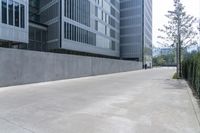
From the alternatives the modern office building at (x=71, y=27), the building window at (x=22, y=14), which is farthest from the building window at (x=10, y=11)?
the building window at (x=22, y=14)

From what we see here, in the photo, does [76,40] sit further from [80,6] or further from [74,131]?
[74,131]

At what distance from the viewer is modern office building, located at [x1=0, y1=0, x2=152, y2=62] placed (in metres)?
30.9

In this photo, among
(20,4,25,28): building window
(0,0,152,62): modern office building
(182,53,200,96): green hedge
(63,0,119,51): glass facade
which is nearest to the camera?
(182,53,200,96): green hedge

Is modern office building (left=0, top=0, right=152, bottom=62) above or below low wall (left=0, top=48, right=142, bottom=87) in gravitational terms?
above

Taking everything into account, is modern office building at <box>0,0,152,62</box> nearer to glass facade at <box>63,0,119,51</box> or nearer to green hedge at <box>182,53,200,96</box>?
glass facade at <box>63,0,119,51</box>

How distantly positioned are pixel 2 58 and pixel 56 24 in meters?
30.0

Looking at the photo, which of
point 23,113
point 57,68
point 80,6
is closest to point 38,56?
point 57,68

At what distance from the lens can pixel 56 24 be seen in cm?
4266

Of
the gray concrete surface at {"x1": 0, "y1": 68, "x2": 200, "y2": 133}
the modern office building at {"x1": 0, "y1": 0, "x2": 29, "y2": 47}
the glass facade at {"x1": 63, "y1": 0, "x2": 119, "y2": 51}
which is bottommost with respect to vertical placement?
the gray concrete surface at {"x1": 0, "y1": 68, "x2": 200, "y2": 133}

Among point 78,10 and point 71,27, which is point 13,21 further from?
point 78,10

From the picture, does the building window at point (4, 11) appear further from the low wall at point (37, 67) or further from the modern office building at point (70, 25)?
the modern office building at point (70, 25)

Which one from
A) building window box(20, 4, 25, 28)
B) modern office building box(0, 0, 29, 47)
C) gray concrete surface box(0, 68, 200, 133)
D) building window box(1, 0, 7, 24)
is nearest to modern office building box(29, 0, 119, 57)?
building window box(20, 4, 25, 28)

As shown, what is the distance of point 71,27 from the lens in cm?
4488

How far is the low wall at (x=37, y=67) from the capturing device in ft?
46.1
